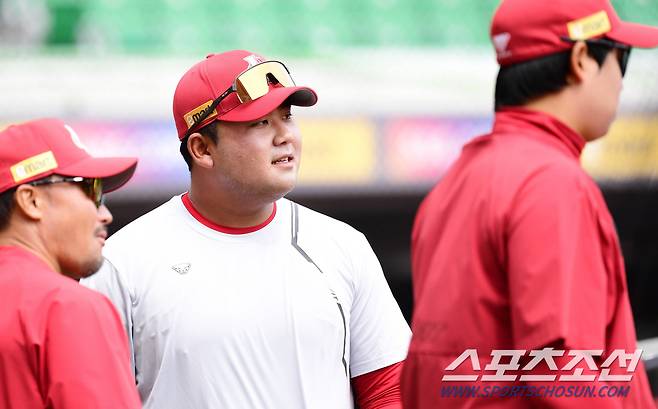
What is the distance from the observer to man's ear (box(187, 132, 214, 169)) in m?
3.03

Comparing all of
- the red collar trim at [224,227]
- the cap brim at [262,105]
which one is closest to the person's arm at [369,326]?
the red collar trim at [224,227]

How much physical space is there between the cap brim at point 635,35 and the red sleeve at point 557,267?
0.34m

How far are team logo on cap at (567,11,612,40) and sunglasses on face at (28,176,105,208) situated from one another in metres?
1.09

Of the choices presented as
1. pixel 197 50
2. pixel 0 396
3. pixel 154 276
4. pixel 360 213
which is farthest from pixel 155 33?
pixel 0 396

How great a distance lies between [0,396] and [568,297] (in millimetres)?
1114

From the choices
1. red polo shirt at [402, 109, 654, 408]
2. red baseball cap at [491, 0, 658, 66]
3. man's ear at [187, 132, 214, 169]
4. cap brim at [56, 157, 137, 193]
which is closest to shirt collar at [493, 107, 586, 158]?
red polo shirt at [402, 109, 654, 408]

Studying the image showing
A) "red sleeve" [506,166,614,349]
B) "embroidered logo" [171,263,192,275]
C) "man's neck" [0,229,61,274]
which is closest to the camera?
"red sleeve" [506,166,614,349]

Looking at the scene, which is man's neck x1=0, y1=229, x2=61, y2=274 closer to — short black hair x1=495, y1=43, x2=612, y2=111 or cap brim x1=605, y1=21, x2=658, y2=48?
short black hair x1=495, y1=43, x2=612, y2=111

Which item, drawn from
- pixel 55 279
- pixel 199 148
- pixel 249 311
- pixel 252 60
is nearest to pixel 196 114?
pixel 199 148

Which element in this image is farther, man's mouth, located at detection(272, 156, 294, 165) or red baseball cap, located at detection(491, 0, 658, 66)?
man's mouth, located at detection(272, 156, 294, 165)

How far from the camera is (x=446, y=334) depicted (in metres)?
2.07

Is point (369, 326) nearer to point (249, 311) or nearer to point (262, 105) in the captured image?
point (249, 311)

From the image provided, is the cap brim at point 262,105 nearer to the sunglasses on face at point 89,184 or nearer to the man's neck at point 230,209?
the man's neck at point 230,209

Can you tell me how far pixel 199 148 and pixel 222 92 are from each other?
18 centimetres
